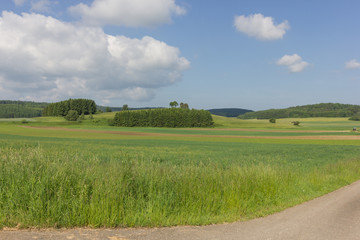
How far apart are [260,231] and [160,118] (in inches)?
4551

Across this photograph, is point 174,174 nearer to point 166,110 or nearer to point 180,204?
point 180,204

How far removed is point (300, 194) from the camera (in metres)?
12.2

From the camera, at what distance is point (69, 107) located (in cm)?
16238

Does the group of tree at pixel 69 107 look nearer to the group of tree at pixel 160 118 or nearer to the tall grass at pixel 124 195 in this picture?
the group of tree at pixel 160 118

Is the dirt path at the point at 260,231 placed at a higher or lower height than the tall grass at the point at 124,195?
lower

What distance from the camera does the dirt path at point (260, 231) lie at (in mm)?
7141

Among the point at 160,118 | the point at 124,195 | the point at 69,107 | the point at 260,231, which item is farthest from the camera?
the point at 69,107

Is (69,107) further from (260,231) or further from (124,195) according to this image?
(260,231)

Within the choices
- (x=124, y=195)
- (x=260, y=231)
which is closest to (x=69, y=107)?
(x=124, y=195)

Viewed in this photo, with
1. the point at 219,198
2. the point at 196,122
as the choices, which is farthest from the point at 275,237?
the point at 196,122

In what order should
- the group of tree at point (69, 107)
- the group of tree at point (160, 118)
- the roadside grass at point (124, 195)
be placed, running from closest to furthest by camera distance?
the roadside grass at point (124, 195), the group of tree at point (160, 118), the group of tree at point (69, 107)

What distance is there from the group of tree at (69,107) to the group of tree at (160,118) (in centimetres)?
5006

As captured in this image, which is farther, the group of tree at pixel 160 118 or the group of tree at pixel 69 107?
the group of tree at pixel 69 107

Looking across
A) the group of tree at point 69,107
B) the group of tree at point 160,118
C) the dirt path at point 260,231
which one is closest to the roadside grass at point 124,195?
the dirt path at point 260,231
